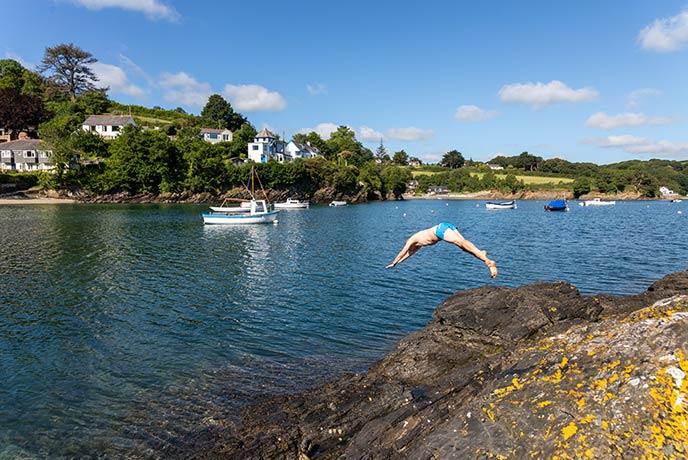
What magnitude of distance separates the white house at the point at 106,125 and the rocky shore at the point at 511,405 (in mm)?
142100

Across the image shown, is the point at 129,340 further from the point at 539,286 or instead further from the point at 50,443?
the point at 539,286

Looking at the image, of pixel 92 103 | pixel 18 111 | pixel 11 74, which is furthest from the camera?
pixel 11 74

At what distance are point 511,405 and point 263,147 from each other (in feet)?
471

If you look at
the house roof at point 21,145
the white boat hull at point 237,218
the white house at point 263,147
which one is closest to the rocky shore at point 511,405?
the white boat hull at point 237,218

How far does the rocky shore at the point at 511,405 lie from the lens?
5125mm

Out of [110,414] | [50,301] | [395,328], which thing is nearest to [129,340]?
[110,414]

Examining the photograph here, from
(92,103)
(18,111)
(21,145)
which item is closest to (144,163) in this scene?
(21,145)

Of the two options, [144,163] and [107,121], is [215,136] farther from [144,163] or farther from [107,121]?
[144,163]

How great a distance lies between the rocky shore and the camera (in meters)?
5.12

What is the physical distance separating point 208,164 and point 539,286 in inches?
4509

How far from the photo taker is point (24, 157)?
11131 cm

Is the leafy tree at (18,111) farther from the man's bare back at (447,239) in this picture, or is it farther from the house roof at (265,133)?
the man's bare back at (447,239)

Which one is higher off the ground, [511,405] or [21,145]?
[21,145]

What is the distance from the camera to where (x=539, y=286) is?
733 inches
